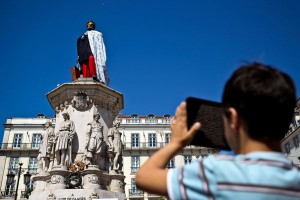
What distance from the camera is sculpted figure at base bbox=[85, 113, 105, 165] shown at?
36.3 feet

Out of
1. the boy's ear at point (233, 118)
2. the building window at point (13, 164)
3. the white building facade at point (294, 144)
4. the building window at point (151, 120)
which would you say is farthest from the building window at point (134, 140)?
the boy's ear at point (233, 118)

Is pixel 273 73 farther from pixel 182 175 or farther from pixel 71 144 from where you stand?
pixel 71 144

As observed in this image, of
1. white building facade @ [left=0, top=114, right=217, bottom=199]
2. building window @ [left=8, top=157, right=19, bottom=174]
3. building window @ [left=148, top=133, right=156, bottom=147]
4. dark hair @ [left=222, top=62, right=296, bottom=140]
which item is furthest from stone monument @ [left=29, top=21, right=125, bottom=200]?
building window @ [left=148, top=133, right=156, bottom=147]

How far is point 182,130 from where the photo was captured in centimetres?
191

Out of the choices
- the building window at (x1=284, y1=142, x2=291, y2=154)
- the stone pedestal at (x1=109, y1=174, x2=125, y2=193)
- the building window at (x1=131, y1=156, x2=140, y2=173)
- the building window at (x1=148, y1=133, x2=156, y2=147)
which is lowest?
the stone pedestal at (x1=109, y1=174, x2=125, y2=193)

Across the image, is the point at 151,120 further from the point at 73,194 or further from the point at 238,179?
the point at 238,179

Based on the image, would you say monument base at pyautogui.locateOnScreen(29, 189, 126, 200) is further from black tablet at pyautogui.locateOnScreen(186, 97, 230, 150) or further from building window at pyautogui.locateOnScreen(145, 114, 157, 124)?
building window at pyautogui.locateOnScreen(145, 114, 157, 124)

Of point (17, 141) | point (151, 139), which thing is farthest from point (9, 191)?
point (151, 139)

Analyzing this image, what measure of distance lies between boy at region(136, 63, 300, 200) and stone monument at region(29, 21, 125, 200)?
29.4 feet

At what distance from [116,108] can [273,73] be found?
1237cm

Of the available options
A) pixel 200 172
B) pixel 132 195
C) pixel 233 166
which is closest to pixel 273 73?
pixel 233 166

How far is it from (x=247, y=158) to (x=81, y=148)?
34.3 ft

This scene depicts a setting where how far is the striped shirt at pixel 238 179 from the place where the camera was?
1409 millimetres

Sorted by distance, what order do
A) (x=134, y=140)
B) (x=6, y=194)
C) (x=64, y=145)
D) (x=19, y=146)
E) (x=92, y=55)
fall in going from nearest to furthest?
(x=64, y=145) < (x=92, y=55) < (x=6, y=194) < (x=19, y=146) < (x=134, y=140)
